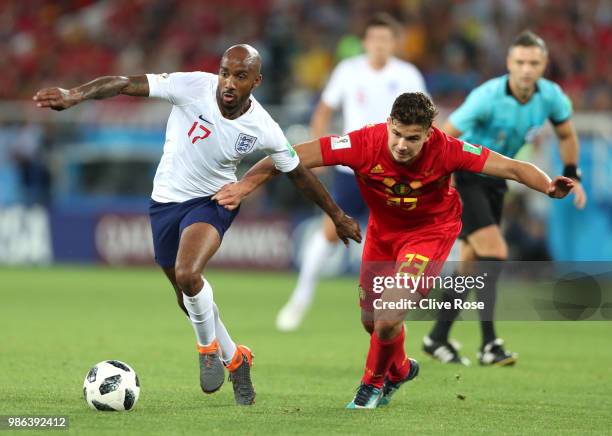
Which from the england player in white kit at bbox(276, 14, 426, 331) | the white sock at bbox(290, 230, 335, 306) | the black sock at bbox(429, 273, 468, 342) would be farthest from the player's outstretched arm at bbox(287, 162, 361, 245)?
the white sock at bbox(290, 230, 335, 306)

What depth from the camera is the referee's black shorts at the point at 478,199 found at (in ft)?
29.7

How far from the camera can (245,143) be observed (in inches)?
268

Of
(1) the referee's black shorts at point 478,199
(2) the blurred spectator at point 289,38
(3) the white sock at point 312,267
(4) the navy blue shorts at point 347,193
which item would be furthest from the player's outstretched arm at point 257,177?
(2) the blurred spectator at point 289,38

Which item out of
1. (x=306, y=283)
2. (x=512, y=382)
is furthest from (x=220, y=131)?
(x=306, y=283)

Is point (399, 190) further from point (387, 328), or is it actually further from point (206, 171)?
point (206, 171)

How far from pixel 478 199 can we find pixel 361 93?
2.31 meters

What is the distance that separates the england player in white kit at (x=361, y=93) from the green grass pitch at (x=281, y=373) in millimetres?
484

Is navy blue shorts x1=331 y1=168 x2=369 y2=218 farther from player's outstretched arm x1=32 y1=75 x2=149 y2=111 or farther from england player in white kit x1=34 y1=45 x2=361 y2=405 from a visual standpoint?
player's outstretched arm x1=32 y1=75 x2=149 y2=111

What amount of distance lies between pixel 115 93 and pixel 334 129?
11.1 m

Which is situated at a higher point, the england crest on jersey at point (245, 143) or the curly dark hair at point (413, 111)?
the curly dark hair at point (413, 111)

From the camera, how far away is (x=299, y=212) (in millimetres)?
17781

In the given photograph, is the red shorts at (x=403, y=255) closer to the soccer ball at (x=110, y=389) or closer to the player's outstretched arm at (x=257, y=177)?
the player's outstretched arm at (x=257, y=177)

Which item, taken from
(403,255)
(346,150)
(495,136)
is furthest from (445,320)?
(346,150)

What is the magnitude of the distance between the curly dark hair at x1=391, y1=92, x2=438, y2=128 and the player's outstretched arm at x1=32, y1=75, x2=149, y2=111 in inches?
56.6
